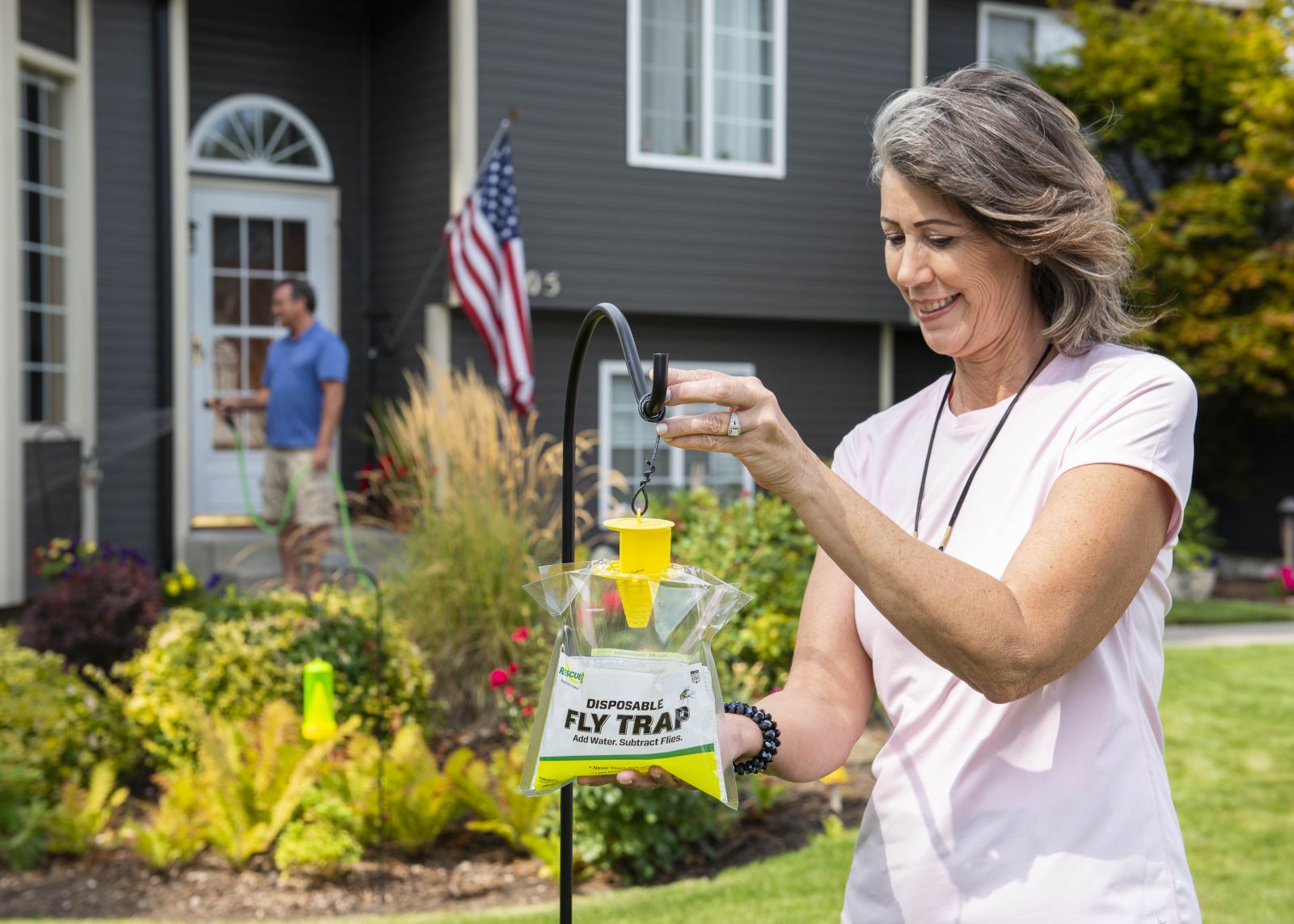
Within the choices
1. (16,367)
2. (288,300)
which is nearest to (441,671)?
(288,300)

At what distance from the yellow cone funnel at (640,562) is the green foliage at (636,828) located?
313 centimetres

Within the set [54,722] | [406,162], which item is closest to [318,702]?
[54,722]

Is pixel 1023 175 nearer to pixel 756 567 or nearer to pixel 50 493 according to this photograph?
pixel 756 567

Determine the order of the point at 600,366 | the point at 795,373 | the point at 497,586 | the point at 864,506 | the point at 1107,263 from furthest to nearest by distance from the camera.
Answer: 1. the point at 795,373
2. the point at 600,366
3. the point at 497,586
4. the point at 1107,263
5. the point at 864,506

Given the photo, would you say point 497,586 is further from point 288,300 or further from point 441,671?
point 288,300

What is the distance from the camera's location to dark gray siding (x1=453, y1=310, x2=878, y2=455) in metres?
10.6

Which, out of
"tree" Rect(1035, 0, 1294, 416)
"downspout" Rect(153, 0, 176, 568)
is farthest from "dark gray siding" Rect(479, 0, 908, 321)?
"downspout" Rect(153, 0, 176, 568)

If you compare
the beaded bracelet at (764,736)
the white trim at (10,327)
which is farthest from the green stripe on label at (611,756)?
the white trim at (10,327)

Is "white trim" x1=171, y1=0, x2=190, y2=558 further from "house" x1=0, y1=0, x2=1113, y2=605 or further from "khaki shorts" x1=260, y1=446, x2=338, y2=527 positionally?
"khaki shorts" x1=260, y1=446, x2=338, y2=527

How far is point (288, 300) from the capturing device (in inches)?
308

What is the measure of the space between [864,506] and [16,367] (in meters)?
7.70

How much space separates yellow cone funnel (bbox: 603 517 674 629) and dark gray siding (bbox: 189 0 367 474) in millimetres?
9458

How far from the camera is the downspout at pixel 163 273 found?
361 inches

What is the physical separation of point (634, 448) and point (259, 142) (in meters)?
4.07
